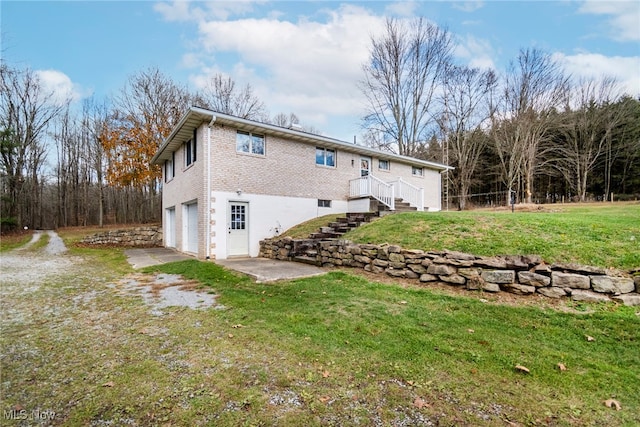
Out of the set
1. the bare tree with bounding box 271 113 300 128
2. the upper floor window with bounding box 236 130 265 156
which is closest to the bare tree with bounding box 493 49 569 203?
the bare tree with bounding box 271 113 300 128

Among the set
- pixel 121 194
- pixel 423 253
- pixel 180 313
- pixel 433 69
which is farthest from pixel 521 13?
pixel 121 194

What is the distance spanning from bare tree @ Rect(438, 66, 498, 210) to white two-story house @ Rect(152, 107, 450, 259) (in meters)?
13.6

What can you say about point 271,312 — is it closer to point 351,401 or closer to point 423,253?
point 351,401

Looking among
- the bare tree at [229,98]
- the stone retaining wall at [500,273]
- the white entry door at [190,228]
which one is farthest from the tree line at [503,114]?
the stone retaining wall at [500,273]

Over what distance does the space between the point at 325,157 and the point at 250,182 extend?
13.4 feet

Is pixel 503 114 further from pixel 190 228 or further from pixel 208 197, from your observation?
pixel 190 228

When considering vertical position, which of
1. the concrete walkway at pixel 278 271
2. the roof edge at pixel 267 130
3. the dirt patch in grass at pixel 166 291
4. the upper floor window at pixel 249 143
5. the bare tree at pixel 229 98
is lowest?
the dirt patch in grass at pixel 166 291

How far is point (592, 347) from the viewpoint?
3.14 metres

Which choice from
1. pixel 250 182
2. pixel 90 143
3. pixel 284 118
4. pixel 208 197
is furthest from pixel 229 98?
pixel 208 197

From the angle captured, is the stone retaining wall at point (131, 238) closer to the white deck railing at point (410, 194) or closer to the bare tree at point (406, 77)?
the white deck railing at point (410, 194)

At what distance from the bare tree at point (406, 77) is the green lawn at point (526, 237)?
1862 cm

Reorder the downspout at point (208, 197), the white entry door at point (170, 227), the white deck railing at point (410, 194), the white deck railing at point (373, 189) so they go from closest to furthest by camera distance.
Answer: the downspout at point (208, 197)
the white deck railing at point (373, 189)
the white deck railing at point (410, 194)
the white entry door at point (170, 227)

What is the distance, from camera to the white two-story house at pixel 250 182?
33.3ft

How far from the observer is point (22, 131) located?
23.0 meters
